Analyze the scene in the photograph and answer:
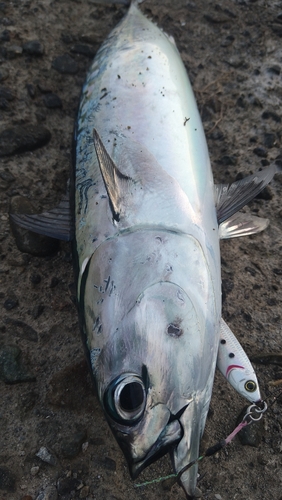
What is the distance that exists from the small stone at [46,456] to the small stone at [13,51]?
A: 303 centimetres

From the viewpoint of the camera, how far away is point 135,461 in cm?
152

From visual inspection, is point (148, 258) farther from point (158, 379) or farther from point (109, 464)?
point (109, 464)

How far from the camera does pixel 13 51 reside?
3.38 meters

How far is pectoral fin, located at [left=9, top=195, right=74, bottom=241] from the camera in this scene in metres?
2.23

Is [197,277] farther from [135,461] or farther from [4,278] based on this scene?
[4,278]

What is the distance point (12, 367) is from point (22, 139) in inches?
65.1

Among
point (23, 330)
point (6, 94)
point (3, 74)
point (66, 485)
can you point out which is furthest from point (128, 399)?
point (3, 74)

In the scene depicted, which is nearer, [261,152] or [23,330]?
[23,330]

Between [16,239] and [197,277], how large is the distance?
138 centimetres

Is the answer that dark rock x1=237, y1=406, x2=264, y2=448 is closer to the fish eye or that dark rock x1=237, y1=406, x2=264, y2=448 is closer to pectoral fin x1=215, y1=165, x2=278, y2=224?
the fish eye

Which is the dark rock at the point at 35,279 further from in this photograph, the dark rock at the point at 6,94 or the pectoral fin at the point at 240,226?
the dark rock at the point at 6,94

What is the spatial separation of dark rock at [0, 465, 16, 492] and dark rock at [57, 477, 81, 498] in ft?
0.74

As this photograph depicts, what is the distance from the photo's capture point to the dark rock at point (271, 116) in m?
3.05

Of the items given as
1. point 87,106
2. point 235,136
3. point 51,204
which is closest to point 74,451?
point 51,204
